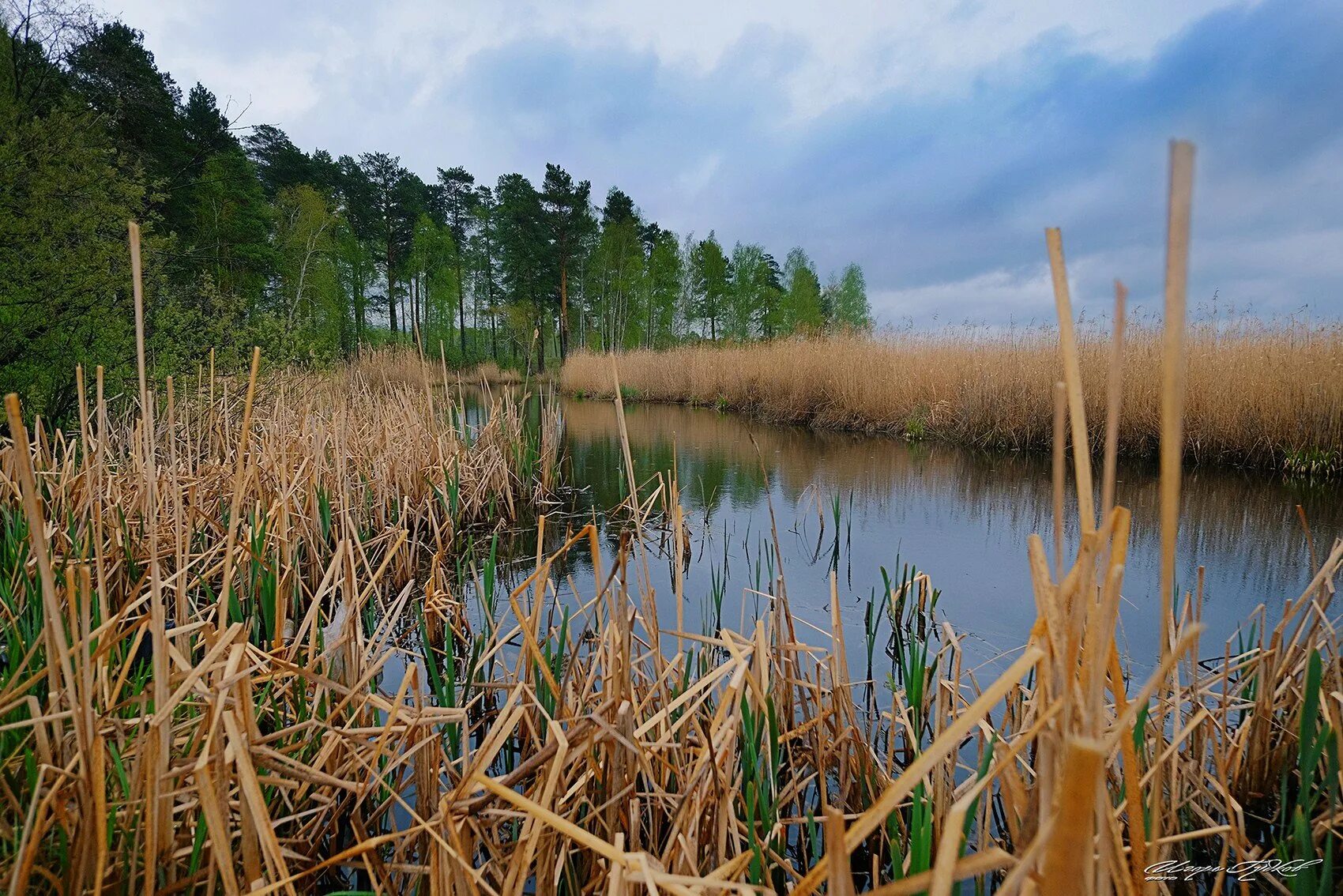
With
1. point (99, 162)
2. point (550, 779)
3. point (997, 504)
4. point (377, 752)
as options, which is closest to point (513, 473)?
point (997, 504)

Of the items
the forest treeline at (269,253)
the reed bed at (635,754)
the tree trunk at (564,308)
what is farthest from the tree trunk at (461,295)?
the reed bed at (635,754)

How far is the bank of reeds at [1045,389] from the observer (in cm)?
562

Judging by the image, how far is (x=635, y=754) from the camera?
3.42 feet

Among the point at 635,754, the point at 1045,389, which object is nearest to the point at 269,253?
the point at 1045,389

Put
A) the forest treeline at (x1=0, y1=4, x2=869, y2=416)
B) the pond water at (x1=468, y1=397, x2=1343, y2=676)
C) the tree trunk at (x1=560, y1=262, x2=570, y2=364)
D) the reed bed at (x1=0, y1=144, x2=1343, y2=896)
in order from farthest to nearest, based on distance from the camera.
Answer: the tree trunk at (x1=560, y1=262, x2=570, y2=364), the forest treeline at (x1=0, y1=4, x2=869, y2=416), the pond water at (x1=468, y1=397, x2=1343, y2=676), the reed bed at (x1=0, y1=144, x2=1343, y2=896)

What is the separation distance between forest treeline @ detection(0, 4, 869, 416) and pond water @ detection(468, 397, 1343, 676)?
1.98 m

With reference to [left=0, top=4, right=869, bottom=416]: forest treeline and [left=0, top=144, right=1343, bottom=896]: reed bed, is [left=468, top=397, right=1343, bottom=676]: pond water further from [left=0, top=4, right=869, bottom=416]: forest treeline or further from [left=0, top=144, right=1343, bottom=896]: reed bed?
[left=0, top=4, right=869, bottom=416]: forest treeline

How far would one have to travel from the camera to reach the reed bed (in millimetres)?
435

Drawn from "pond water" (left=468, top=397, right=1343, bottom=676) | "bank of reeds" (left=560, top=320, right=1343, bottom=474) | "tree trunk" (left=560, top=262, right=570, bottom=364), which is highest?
"tree trunk" (left=560, top=262, right=570, bottom=364)

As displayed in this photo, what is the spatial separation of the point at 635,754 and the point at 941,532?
3.55 m

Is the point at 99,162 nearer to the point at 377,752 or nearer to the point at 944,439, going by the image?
the point at 377,752

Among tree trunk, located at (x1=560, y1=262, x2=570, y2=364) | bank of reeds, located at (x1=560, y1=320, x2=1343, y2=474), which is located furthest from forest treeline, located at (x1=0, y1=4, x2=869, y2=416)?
bank of reeds, located at (x1=560, y1=320, x2=1343, y2=474)

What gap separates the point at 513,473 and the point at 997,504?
3586mm

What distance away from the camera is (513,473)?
514 cm
